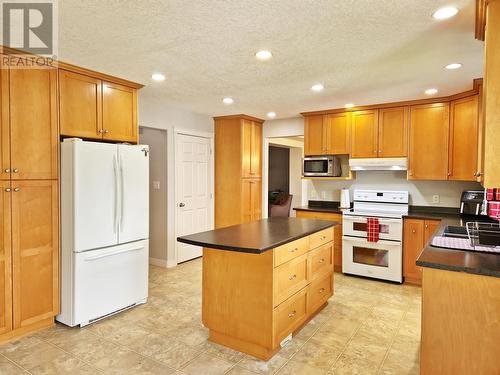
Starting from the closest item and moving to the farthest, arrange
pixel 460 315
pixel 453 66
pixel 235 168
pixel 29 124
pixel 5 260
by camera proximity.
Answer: pixel 460 315 → pixel 5 260 → pixel 29 124 → pixel 453 66 → pixel 235 168

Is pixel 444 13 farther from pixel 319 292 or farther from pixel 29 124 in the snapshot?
pixel 29 124

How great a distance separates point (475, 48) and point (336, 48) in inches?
42.9

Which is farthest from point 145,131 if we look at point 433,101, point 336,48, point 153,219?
point 433,101

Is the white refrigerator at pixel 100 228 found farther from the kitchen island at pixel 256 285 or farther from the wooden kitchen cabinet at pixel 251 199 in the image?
the wooden kitchen cabinet at pixel 251 199

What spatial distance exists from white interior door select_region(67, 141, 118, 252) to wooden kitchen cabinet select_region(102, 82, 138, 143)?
1.21ft

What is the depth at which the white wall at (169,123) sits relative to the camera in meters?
4.38

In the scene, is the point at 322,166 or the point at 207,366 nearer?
the point at 207,366

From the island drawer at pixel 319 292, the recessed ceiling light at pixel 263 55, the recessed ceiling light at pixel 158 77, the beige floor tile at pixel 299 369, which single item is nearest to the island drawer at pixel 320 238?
the island drawer at pixel 319 292

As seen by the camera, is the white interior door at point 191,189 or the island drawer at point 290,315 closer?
the island drawer at point 290,315

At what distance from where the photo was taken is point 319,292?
3193 millimetres

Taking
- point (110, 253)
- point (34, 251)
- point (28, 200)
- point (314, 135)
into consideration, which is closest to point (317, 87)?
point (314, 135)

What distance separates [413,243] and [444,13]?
2918 mm

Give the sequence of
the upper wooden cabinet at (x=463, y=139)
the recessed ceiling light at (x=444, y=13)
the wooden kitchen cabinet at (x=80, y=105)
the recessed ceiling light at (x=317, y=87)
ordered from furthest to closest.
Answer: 1. the upper wooden cabinet at (x=463, y=139)
2. the recessed ceiling light at (x=317, y=87)
3. the wooden kitchen cabinet at (x=80, y=105)
4. the recessed ceiling light at (x=444, y=13)

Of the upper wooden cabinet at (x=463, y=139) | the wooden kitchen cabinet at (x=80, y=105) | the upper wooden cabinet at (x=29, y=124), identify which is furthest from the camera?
the upper wooden cabinet at (x=463, y=139)
